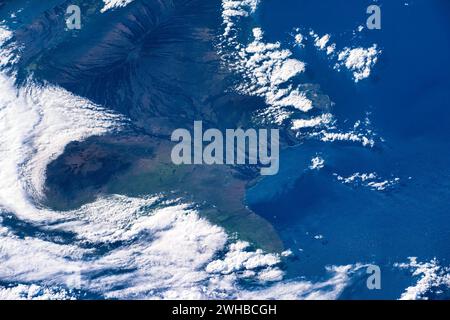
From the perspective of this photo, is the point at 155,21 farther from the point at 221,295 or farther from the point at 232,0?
the point at 221,295

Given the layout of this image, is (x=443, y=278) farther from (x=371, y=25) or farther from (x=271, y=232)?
(x=371, y=25)

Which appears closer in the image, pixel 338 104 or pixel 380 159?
pixel 380 159

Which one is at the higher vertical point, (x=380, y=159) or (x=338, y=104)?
(x=338, y=104)

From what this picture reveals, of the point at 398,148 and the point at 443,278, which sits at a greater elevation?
the point at 398,148
